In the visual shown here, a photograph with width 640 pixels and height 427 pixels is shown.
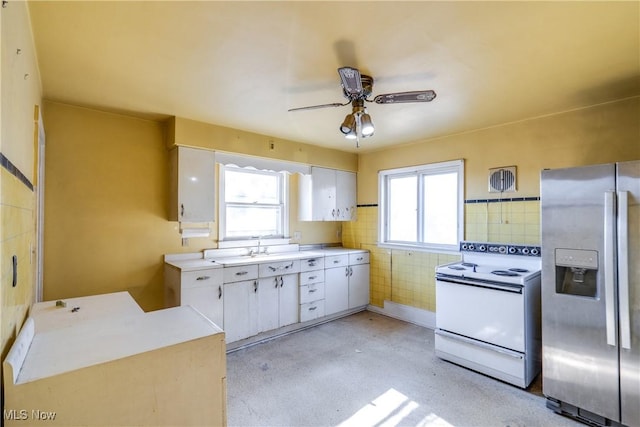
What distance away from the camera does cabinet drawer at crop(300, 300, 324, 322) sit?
3839 mm

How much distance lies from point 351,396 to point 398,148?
314cm

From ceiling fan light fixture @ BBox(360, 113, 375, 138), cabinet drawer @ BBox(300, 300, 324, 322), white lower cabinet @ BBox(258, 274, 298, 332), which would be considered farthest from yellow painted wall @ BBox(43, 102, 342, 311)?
ceiling fan light fixture @ BBox(360, 113, 375, 138)

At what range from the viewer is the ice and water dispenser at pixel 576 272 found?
7.16 feet

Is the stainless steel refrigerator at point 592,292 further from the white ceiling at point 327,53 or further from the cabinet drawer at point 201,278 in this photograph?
the cabinet drawer at point 201,278

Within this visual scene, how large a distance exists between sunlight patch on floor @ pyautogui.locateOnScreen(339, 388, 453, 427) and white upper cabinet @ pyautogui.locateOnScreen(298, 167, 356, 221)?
8.07 ft

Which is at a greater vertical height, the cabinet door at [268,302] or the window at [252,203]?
the window at [252,203]

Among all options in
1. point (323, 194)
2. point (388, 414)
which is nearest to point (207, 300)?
point (388, 414)

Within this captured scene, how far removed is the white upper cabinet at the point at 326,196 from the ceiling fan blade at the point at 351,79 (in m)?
2.38

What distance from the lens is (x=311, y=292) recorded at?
3932 mm

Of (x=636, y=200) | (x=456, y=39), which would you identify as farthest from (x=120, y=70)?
(x=636, y=200)

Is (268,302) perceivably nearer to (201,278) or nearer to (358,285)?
(201,278)

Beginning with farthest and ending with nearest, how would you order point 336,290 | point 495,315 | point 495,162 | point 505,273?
1. point 336,290
2. point 495,162
3. point 505,273
4. point 495,315

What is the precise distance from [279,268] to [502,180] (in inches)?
105

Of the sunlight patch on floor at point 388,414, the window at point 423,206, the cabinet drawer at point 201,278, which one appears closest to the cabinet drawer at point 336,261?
the window at point 423,206
